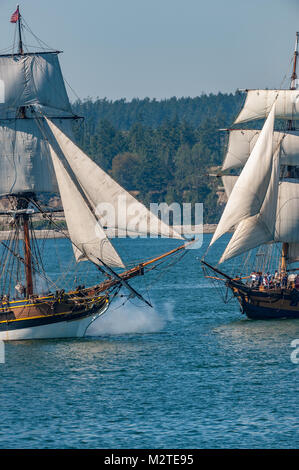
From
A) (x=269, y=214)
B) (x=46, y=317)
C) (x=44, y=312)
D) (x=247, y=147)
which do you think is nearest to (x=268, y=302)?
(x=269, y=214)

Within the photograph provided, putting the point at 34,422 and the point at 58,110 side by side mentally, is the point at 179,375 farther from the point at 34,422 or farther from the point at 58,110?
the point at 58,110

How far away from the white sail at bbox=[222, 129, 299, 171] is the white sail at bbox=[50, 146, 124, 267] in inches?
738

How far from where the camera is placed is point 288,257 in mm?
65938

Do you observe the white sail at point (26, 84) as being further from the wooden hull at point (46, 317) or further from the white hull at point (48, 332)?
the white hull at point (48, 332)

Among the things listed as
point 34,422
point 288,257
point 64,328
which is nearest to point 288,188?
point 288,257

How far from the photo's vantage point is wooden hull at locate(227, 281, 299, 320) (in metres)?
60.4

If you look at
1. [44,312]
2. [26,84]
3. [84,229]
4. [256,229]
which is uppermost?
[26,84]

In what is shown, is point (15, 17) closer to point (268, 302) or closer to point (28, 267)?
point (28, 267)

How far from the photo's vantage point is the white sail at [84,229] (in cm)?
5212

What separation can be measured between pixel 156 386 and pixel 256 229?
18.9 metres

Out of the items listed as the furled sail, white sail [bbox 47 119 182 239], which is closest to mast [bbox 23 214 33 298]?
the furled sail

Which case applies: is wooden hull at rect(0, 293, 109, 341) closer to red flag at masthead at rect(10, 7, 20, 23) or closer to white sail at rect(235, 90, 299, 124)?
red flag at masthead at rect(10, 7, 20, 23)

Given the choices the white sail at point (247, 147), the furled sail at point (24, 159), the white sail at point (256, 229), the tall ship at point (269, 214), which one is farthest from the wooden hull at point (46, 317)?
the white sail at point (247, 147)

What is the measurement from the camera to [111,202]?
170 feet
